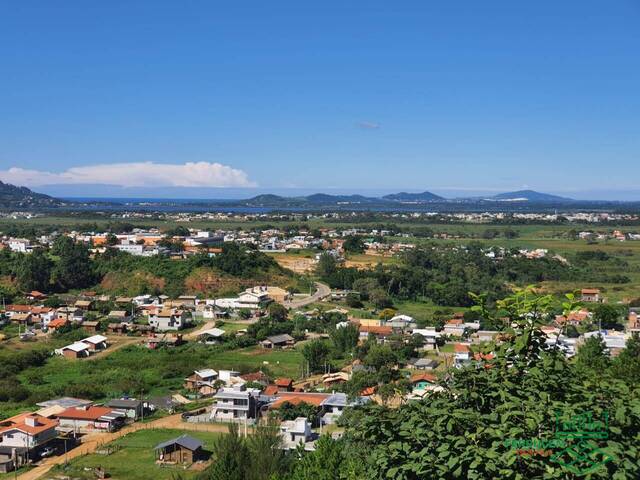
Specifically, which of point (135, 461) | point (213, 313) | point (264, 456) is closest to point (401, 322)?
point (213, 313)

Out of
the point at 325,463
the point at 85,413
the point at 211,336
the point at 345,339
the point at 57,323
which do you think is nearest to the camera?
the point at 325,463

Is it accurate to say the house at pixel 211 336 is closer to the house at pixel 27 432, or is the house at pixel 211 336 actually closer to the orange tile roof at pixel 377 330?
the orange tile roof at pixel 377 330

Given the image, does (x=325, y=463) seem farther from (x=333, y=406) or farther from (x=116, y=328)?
(x=116, y=328)

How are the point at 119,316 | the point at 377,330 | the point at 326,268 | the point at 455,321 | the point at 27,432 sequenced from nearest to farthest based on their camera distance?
1. the point at 27,432
2. the point at 377,330
3. the point at 455,321
4. the point at 119,316
5. the point at 326,268

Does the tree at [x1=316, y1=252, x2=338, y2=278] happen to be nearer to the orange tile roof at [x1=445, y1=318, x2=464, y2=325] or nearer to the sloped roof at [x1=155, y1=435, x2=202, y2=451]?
the orange tile roof at [x1=445, y1=318, x2=464, y2=325]

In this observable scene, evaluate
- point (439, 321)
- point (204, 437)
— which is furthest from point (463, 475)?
point (439, 321)

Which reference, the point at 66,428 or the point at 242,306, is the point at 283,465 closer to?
the point at 66,428

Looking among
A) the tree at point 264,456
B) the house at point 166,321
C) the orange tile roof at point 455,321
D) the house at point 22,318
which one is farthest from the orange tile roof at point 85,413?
the orange tile roof at point 455,321
